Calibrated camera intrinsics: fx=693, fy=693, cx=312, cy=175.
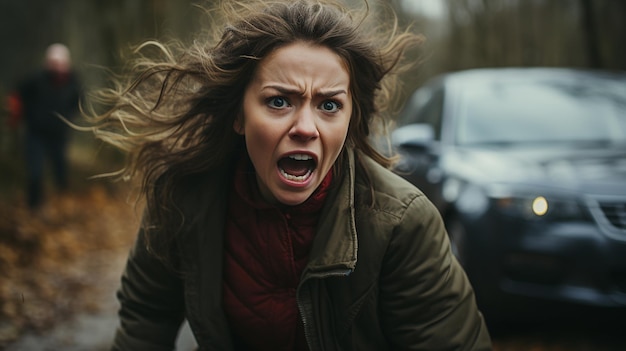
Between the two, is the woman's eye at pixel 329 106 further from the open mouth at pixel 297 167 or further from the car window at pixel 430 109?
the car window at pixel 430 109

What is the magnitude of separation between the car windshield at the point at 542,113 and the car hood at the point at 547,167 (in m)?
0.24

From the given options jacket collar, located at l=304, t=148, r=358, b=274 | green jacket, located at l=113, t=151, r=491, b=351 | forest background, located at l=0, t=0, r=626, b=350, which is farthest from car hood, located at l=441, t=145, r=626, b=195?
jacket collar, located at l=304, t=148, r=358, b=274

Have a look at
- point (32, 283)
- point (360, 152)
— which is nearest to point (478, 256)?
point (360, 152)

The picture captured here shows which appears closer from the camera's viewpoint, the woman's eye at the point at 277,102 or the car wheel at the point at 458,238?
the woman's eye at the point at 277,102

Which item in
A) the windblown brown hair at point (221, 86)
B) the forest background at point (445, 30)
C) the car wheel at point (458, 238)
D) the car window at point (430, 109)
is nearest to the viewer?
the windblown brown hair at point (221, 86)

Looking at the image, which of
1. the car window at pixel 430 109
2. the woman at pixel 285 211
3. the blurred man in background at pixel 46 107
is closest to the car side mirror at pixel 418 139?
the car window at pixel 430 109

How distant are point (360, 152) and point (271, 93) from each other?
449 mm

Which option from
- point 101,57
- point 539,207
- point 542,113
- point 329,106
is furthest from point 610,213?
point 101,57

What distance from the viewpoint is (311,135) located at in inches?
83.0

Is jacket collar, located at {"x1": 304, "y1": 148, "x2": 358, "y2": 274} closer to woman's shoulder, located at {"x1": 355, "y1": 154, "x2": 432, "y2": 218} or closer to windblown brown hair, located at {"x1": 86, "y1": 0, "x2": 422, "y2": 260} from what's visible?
woman's shoulder, located at {"x1": 355, "y1": 154, "x2": 432, "y2": 218}

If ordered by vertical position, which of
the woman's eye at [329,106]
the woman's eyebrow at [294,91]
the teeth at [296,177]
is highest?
the woman's eyebrow at [294,91]

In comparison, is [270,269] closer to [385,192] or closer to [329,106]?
[385,192]

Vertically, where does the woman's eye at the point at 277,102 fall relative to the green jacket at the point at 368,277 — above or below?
above

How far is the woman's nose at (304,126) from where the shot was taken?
2.10 meters
